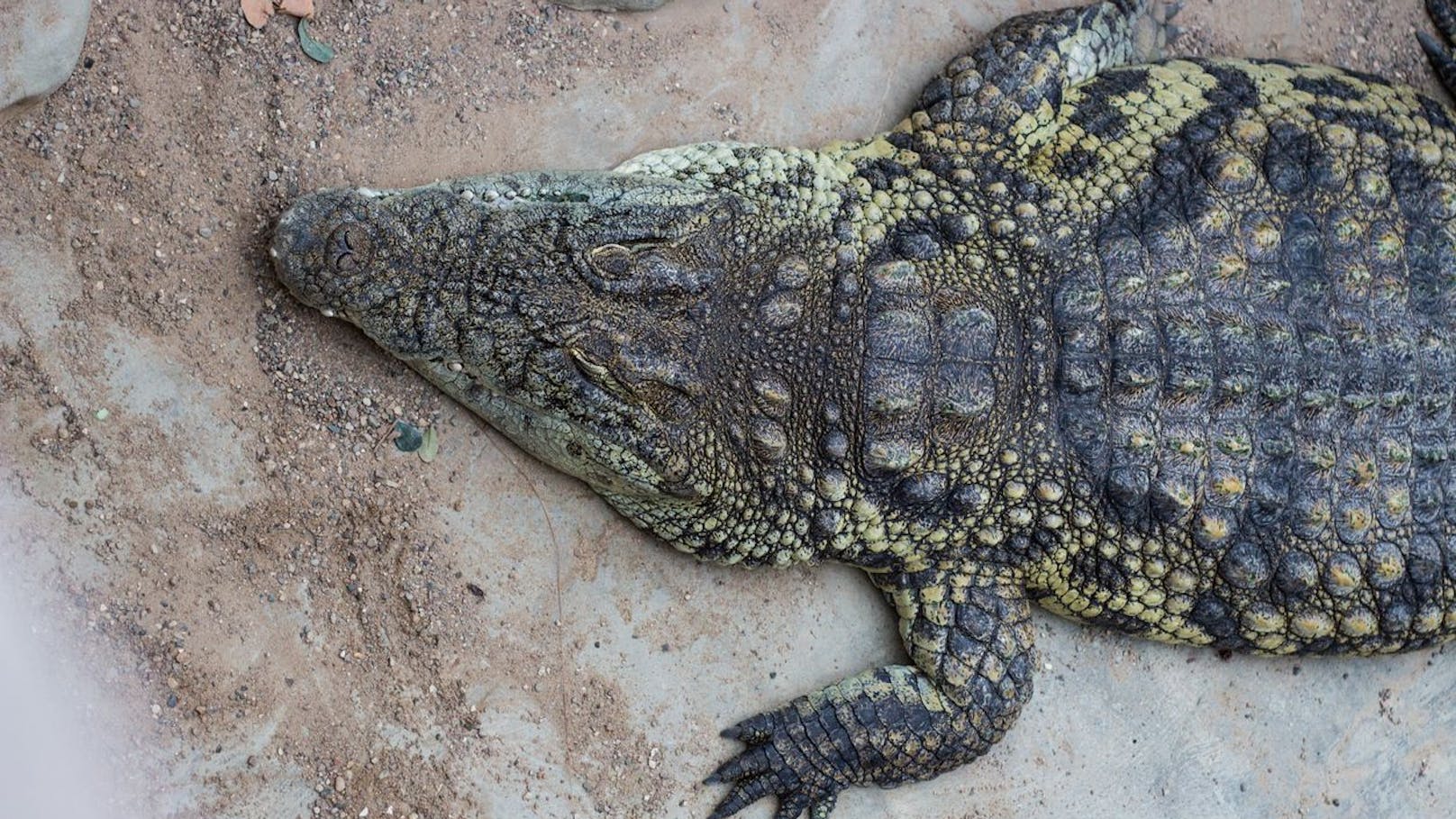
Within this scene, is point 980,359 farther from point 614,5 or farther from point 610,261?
point 614,5

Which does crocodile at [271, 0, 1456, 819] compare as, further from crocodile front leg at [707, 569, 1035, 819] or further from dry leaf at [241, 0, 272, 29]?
dry leaf at [241, 0, 272, 29]

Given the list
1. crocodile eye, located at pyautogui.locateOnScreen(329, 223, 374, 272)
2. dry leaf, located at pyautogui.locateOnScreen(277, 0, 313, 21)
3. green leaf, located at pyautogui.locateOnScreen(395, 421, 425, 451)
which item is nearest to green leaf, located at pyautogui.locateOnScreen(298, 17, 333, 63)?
dry leaf, located at pyautogui.locateOnScreen(277, 0, 313, 21)

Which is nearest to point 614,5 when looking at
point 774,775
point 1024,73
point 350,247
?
point 350,247

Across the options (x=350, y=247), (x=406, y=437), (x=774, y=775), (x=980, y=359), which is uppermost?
(x=350, y=247)

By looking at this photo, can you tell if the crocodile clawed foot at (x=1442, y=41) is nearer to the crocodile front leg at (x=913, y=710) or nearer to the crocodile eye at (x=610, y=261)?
the crocodile front leg at (x=913, y=710)

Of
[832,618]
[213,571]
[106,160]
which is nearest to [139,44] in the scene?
[106,160]

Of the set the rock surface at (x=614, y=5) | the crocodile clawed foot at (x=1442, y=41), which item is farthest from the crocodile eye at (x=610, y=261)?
the crocodile clawed foot at (x=1442, y=41)
